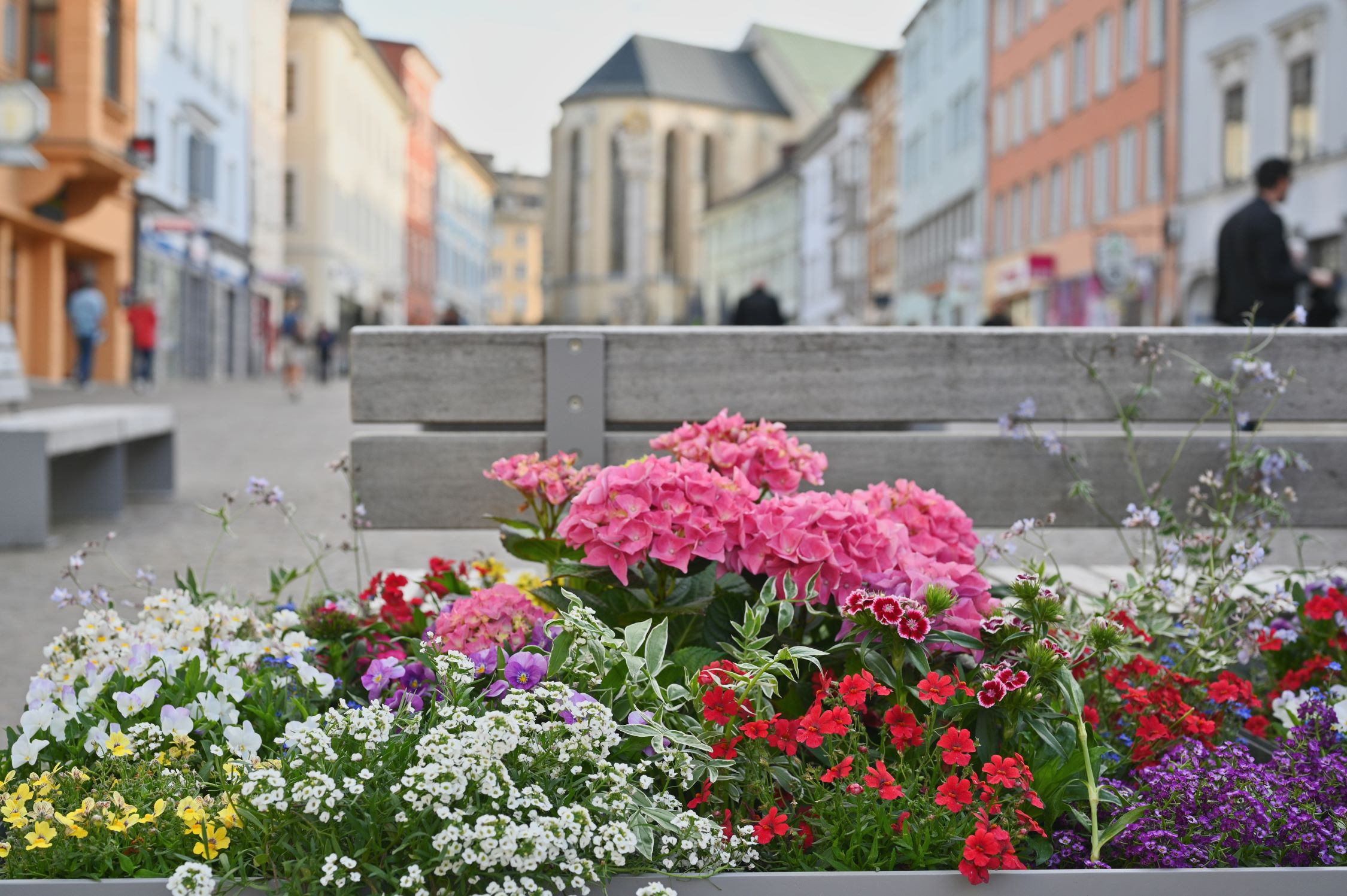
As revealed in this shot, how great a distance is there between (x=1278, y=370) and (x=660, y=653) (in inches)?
74.3

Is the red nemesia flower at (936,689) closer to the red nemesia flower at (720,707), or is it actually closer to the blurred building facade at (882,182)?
the red nemesia flower at (720,707)

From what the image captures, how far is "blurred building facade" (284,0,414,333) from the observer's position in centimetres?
5244

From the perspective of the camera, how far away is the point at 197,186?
120 feet

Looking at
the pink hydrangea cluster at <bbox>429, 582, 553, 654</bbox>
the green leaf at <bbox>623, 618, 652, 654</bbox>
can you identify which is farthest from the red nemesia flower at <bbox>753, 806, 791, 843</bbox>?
the pink hydrangea cluster at <bbox>429, 582, 553, 654</bbox>

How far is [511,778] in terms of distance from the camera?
2.07 metres

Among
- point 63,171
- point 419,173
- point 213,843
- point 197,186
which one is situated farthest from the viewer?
point 419,173

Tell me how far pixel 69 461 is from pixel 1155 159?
94.7 feet

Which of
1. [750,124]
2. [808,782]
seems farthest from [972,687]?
[750,124]

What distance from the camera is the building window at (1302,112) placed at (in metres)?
27.0

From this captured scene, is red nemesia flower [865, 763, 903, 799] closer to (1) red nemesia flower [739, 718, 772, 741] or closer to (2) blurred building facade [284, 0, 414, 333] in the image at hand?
(1) red nemesia flower [739, 718, 772, 741]

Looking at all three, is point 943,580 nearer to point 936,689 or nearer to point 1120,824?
point 936,689

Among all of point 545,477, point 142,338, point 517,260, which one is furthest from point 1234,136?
point 517,260

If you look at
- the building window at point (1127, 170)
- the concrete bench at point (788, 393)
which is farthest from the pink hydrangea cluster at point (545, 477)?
the building window at point (1127, 170)

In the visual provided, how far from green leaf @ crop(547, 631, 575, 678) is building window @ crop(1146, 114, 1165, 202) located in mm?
32819
